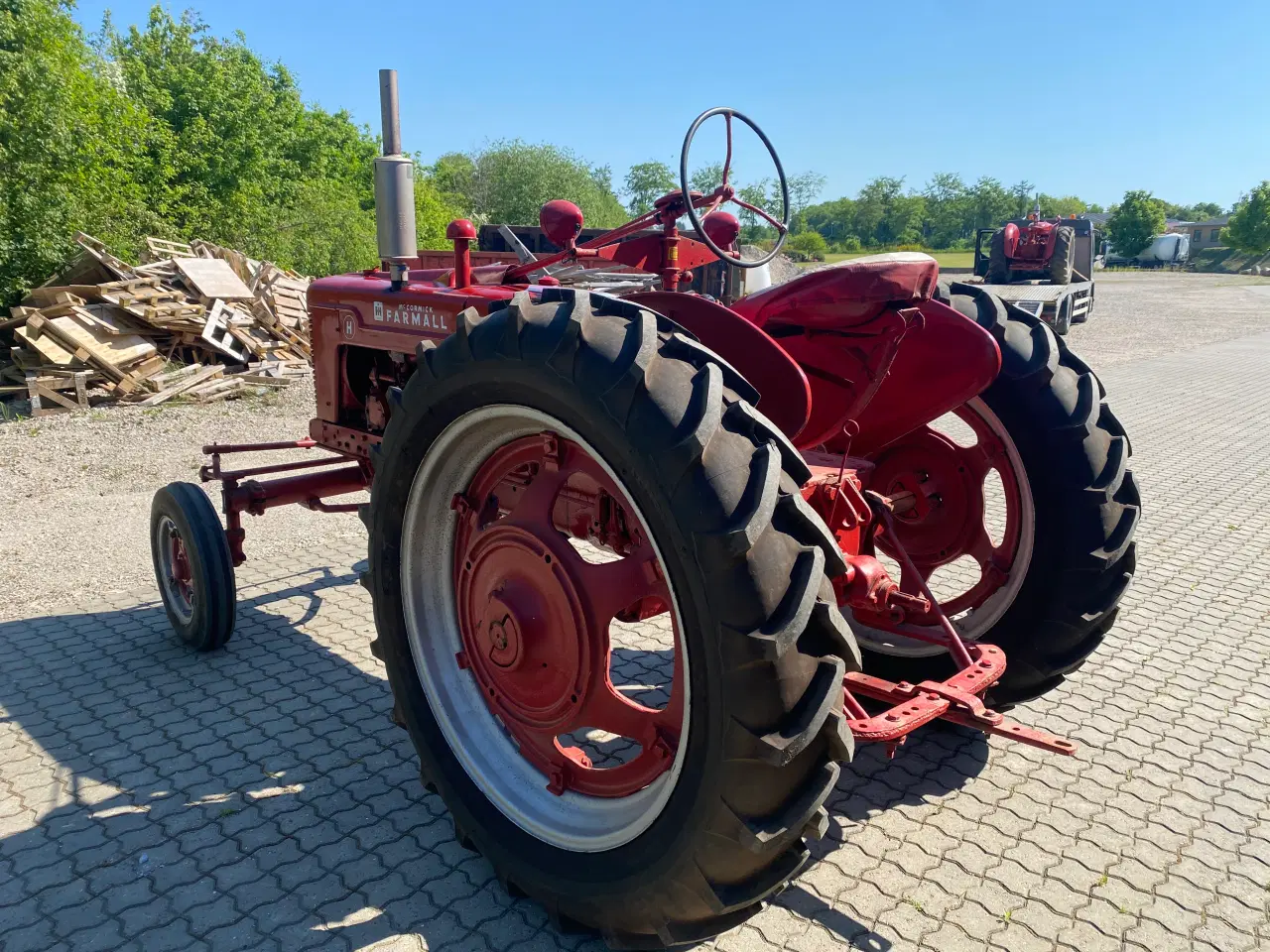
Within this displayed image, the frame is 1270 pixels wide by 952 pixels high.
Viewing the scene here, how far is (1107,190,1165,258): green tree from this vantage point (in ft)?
214

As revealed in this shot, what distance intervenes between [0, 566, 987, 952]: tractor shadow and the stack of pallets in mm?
6093

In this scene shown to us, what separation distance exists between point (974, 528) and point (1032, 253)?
53.2 feet

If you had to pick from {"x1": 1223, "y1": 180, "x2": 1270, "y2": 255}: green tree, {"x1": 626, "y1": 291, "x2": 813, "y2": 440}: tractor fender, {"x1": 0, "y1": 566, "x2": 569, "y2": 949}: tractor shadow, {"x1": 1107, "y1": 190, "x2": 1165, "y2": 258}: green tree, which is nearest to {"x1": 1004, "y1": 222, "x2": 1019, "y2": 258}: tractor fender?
{"x1": 0, "y1": 566, "x2": 569, "y2": 949}: tractor shadow

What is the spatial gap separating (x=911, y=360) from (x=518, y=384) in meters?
1.30

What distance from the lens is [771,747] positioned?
1.60m

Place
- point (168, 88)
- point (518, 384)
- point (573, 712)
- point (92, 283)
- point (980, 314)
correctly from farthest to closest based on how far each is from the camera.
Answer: point (168, 88) → point (92, 283) → point (980, 314) → point (573, 712) → point (518, 384)

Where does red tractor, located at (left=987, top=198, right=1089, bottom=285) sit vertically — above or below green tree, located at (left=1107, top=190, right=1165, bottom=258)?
below

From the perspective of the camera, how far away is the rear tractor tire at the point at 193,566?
351cm

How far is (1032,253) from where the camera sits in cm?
1730

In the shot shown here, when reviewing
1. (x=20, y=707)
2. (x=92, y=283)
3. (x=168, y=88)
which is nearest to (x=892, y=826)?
(x=20, y=707)

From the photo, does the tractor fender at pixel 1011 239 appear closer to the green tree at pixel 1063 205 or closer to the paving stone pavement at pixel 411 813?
the paving stone pavement at pixel 411 813

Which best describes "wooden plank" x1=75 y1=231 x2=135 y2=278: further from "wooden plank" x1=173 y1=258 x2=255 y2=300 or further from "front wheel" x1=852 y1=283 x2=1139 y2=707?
"front wheel" x1=852 y1=283 x2=1139 y2=707

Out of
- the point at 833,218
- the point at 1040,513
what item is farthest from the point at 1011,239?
the point at 833,218

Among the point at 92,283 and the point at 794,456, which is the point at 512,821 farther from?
the point at 92,283
